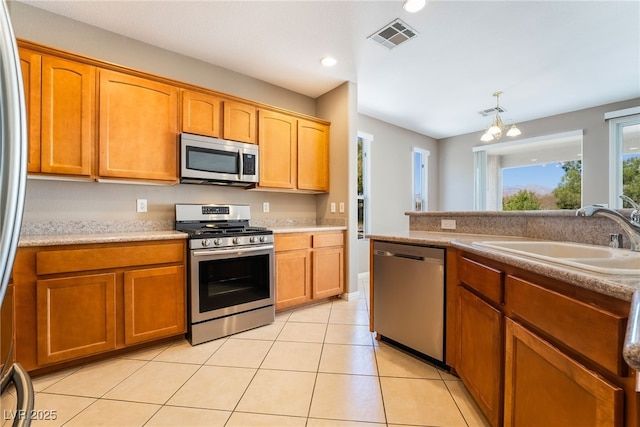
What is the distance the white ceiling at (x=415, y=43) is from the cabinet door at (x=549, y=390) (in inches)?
90.7

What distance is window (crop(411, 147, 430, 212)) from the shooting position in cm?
530

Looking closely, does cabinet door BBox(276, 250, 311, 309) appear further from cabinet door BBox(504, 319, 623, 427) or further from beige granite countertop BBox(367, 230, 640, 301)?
cabinet door BBox(504, 319, 623, 427)

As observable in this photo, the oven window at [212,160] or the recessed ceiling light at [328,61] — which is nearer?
the oven window at [212,160]

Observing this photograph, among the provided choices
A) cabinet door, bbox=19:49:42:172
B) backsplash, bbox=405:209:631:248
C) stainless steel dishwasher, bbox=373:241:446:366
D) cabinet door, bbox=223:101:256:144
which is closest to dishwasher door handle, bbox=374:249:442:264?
stainless steel dishwasher, bbox=373:241:446:366

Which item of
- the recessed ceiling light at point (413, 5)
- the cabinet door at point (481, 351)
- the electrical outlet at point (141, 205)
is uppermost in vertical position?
the recessed ceiling light at point (413, 5)

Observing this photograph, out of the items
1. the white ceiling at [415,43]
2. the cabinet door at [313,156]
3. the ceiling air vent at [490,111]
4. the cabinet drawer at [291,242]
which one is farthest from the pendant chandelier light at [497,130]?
the cabinet drawer at [291,242]

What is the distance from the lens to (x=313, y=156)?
3.35 metres

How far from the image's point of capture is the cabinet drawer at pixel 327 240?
3.05 m

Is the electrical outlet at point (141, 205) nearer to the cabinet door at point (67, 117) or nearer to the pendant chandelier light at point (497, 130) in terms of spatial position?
the cabinet door at point (67, 117)

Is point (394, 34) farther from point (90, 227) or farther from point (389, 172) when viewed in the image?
point (90, 227)

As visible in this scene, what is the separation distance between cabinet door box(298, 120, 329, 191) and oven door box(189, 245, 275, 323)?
1.09m

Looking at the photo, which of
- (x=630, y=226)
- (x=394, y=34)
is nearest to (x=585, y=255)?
(x=630, y=226)

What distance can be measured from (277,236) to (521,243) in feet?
6.54

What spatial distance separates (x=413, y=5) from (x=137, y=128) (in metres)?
2.34
